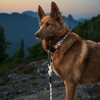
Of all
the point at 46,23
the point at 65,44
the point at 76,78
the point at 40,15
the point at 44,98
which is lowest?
the point at 44,98

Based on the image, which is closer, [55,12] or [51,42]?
[55,12]

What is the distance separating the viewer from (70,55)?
135 inches

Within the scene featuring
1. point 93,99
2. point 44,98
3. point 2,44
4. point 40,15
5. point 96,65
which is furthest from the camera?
point 2,44

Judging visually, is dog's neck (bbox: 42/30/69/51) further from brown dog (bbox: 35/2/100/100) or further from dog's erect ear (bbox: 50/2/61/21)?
dog's erect ear (bbox: 50/2/61/21)

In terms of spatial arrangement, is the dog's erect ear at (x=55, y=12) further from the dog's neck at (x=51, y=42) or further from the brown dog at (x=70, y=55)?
the dog's neck at (x=51, y=42)

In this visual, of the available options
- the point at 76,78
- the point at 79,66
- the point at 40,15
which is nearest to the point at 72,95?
the point at 76,78

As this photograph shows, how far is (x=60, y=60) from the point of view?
3.45 m

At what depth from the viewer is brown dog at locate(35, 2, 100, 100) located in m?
3.30

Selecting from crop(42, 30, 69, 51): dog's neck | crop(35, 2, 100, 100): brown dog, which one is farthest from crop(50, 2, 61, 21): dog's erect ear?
crop(42, 30, 69, 51): dog's neck

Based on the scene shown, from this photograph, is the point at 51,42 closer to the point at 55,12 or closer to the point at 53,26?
the point at 53,26

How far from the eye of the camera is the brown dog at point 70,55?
3301 mm

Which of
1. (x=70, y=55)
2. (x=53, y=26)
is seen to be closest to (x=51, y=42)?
(x=53, y=26)

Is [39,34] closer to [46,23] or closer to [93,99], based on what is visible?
[46,23]

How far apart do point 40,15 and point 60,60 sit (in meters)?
1.77
